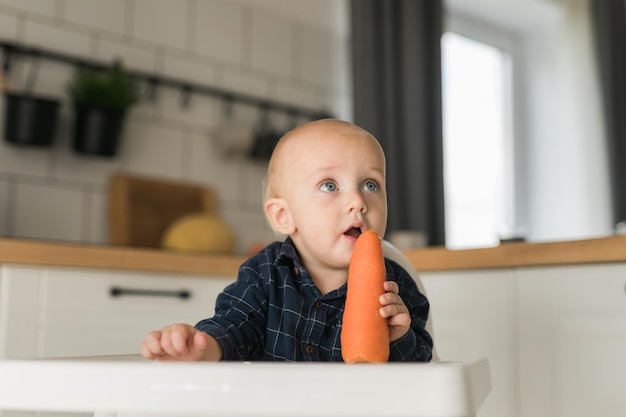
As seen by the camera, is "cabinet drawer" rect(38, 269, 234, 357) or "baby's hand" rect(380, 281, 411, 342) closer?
"baby's hand" rect(380, 281, 411, 342)

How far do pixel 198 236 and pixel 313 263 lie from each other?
1099 millimetres

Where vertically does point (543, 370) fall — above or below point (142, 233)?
below

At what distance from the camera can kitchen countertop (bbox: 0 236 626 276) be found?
1658 millimetres

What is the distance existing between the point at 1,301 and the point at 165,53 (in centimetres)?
107

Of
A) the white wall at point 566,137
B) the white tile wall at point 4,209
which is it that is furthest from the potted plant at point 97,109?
the white wall at point 566,137

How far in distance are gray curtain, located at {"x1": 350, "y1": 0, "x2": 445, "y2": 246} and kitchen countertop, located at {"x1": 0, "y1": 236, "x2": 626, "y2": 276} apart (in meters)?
0.83

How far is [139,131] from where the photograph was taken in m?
2.44

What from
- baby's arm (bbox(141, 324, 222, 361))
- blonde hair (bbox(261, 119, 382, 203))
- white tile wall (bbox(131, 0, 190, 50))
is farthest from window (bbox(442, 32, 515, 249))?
baby's arm (bbox(141, 324, 222, 361))

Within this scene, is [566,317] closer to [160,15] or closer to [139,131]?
[139,131]

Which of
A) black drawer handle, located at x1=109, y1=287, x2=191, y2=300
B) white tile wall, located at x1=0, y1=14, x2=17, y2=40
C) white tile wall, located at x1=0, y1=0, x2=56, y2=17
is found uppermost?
white tile wall, located at x1=0, y1=0, x2=56, y2=17

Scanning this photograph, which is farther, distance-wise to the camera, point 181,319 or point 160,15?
point 160,15

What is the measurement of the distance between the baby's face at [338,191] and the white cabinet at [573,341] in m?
0.70

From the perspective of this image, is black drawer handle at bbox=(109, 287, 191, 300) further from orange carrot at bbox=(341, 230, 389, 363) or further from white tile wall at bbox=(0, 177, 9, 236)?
orange carrot at bbox=(341, 230, 389, 363)

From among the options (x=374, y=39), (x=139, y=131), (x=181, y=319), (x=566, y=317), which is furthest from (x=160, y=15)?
(x=566, y=317)
